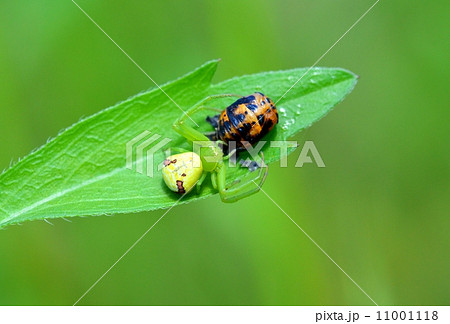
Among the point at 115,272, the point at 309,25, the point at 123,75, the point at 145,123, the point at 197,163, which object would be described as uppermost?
the point at 309,25

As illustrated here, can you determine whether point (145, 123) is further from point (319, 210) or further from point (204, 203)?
point (319, 210)

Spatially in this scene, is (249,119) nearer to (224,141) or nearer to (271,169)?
(224,141)

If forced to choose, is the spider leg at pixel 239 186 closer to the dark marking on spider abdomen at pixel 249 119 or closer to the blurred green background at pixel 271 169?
the dark marking on spider abdomen at pixel 249 119

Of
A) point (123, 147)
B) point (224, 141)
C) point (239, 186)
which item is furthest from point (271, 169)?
point (123, 147)

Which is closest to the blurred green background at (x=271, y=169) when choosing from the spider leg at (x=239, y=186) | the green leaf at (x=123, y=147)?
the spider leg at (x=239, y=186)

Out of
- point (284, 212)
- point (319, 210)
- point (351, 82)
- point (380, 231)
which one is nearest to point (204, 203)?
point (284, 212)

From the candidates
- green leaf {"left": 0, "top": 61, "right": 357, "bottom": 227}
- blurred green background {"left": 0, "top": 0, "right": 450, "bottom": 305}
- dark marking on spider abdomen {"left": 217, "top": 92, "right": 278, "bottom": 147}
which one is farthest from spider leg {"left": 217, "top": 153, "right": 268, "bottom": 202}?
blurred green background {"left": 0, "top": 0, "right": 450, "bottom": 305}
